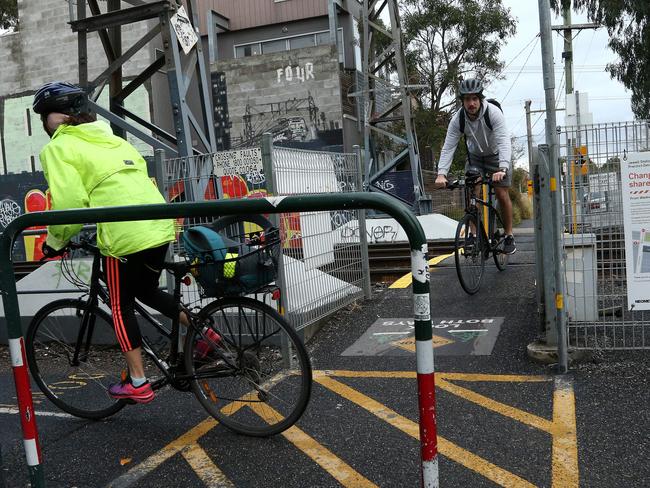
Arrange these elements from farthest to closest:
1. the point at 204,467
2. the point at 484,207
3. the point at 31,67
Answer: the point at 31,67
the point at 484,207
the point at 204,467

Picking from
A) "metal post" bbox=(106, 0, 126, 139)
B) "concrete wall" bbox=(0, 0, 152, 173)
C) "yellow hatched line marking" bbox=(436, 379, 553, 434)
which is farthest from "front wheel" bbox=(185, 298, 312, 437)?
"concrete wall" bbox=(0, 0, 152, 173)

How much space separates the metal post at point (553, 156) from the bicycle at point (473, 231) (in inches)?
76.8

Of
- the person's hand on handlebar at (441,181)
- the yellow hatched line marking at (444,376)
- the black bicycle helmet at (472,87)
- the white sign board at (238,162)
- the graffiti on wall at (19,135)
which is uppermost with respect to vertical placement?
the graffiti on wall at (19,135)

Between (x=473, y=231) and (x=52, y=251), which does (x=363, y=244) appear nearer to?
(x=473, y=231)

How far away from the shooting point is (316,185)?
19.2ft

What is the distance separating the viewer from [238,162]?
17.1 feet

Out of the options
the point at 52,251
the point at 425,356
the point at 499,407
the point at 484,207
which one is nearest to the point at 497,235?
the point at 484,207

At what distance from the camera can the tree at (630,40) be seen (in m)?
25.7

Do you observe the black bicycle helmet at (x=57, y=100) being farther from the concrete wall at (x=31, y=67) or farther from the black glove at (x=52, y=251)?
the concrete wall at (x=31, y=67)

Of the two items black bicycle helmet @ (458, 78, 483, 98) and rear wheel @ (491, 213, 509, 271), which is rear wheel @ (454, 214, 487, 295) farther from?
black bicycle helmet @ (458, 78, 483, 98)

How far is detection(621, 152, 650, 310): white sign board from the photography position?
13.3ft

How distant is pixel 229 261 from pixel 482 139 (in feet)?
13.0

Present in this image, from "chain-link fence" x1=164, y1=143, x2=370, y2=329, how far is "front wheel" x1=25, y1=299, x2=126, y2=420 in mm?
823

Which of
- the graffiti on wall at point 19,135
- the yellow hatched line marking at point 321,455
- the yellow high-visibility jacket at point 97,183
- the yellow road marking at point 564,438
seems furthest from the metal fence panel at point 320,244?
the graffiti on wall at point 19,135
